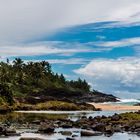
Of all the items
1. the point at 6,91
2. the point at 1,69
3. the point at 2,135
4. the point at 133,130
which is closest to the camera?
the point at 2,135

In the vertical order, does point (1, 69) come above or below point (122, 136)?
above

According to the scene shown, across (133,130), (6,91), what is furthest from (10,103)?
(133,130)

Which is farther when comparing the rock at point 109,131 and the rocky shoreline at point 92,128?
the rock at point 109,131

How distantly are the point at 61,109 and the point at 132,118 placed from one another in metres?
78.0

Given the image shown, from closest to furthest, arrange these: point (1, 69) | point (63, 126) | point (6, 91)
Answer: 1. point (63, 126)
2. point (6, 91)
3. point (1, 69)

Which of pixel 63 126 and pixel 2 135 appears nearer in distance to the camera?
pixel 2 135

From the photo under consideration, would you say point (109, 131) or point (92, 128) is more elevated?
point (92, 128)

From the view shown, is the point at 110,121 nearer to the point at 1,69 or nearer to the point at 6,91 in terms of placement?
the point at 6,91

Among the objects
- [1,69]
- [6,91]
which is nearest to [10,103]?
[6,91]

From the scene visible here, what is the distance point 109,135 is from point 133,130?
22.1ft

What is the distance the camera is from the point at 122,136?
58.7 meters

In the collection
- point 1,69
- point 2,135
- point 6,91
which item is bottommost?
point 2,135

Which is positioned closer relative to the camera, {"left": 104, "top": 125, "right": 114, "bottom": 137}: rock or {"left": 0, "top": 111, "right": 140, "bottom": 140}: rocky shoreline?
{"left": 0, "top": 111, "right": 140, "bottom": 140}: rocky shoreline

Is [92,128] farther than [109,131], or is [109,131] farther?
[92,128]
